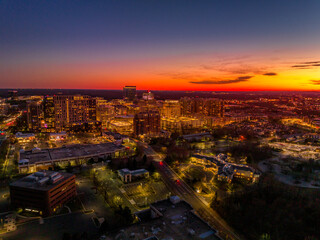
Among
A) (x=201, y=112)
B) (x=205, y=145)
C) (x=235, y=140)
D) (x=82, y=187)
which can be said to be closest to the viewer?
(x=82, y=187)

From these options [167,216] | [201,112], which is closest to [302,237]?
[167,216]

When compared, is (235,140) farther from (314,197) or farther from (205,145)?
(314,197)

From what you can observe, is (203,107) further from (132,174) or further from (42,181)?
(42,181)

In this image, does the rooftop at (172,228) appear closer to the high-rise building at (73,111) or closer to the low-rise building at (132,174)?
the low-rise building at (132,174)

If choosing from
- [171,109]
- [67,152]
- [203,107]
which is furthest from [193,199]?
[203,107]

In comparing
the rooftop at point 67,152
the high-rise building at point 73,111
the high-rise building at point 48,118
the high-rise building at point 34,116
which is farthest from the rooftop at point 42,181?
the high-rise building at point 34,116

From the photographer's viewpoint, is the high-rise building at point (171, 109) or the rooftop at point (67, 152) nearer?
the rooftop at point (67, 152)
